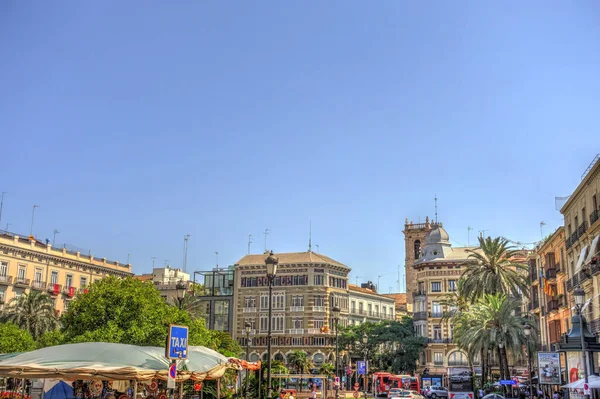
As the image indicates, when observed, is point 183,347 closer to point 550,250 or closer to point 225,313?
point 550,250

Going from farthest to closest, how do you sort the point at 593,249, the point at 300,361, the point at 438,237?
the point at 438,237 < the point at 300,361 < the point at 593,249

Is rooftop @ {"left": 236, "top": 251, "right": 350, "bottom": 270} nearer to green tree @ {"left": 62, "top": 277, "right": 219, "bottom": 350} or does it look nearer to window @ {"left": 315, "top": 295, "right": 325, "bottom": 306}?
window @ {"left": 315, "top": 295, "right": 325, "bottom": 306}

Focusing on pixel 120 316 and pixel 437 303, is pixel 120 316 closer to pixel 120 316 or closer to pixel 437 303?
pixel 120 316

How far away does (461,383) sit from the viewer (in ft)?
184

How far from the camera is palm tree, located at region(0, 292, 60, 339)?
57.7m

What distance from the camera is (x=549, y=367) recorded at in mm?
32125

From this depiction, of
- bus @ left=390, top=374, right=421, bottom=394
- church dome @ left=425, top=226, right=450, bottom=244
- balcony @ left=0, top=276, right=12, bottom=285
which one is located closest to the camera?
balcony @ left=0, top=276, right=12, bottom=285

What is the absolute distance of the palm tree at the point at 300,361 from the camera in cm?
7462

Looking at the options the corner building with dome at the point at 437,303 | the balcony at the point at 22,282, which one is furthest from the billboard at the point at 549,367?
the balcony at the point at 22,282

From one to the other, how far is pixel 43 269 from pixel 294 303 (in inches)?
1151

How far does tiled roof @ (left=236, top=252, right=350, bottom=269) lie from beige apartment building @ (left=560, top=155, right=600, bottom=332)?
4201cm

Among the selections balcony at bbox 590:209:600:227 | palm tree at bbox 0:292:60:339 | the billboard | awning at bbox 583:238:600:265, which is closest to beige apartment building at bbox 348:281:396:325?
palm tree at bbox 0:292:60:339

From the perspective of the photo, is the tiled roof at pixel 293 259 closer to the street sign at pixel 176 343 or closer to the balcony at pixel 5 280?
the balcony at pixel 5 280

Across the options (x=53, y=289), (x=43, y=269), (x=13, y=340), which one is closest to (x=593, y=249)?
(x=13, y=340)
